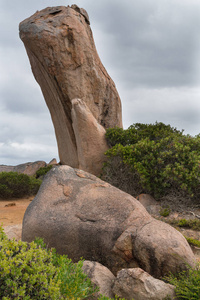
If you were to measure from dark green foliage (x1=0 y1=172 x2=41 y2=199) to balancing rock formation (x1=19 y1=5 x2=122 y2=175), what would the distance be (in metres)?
2.73

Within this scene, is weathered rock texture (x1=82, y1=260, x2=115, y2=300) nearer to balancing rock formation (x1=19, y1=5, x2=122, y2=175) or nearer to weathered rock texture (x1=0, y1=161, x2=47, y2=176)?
balancing rock formation (x1=19, y1=5, x2=122, y2=175)

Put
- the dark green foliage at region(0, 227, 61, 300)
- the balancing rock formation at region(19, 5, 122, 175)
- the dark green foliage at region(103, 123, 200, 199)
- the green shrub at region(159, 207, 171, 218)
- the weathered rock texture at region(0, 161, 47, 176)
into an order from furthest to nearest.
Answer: the weathered rock texture at region(0, 161, 47, 176) → the balancing rock formation at region(19, 5, 122, 175) → the dark green foliage at region(103, 123, 200, 199) → the green shrub at region(159, 207, 171, 218) → the dark green foliage at region(0, 227, 61, 300)

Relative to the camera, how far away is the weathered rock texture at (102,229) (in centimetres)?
420

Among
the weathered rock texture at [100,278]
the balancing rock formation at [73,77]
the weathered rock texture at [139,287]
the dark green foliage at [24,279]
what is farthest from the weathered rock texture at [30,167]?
the dark green foliage at [24,279]

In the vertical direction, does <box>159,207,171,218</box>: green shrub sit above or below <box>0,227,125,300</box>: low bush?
below

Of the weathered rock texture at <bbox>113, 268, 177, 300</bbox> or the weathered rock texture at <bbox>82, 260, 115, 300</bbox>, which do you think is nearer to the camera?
the weathered rock texture at <bbox>113, 268, 177, 300</bbox>

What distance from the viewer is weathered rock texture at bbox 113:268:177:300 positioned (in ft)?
11.1

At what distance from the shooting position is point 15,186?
48.4 feet

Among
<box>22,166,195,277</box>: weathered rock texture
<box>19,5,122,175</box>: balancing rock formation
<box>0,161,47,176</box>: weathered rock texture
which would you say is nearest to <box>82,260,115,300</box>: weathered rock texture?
<box>22,166,195,277</box>: weathered rock texture

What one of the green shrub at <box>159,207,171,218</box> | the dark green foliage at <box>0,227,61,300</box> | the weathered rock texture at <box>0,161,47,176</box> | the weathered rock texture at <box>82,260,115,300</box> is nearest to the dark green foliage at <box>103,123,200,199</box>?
the green shrub at <box>159,207,171,218</box>

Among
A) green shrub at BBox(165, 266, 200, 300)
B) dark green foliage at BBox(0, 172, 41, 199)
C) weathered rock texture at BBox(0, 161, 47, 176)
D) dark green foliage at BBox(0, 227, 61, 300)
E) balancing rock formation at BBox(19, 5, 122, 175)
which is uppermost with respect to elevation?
balancing rock formation at BBox(19, 5, 122, 175)

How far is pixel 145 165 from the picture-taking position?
31.7ft

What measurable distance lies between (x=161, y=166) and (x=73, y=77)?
22.2 feet

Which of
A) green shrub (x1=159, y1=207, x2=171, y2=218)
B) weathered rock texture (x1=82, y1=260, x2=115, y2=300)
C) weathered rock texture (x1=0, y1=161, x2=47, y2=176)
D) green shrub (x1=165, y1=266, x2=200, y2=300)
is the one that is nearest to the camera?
green shrub (x1=165, y1=266, x2=200, y2=300)
